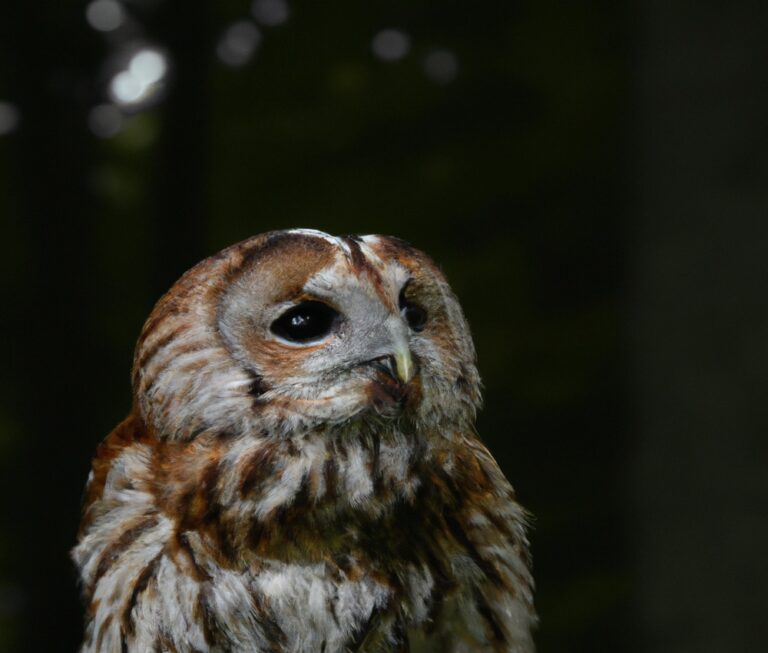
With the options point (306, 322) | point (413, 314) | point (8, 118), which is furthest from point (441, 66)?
point (306, 322)

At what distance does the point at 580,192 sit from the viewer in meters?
→ 4.12

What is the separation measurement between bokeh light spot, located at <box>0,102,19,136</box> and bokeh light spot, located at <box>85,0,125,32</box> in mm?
397

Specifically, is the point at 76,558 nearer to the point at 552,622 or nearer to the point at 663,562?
the point at 663,562

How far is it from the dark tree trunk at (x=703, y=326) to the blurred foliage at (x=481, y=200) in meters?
0.32

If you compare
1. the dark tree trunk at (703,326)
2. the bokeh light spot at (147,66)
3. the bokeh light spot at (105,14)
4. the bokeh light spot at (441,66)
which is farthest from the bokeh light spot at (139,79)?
the dark tree trunk at (703,326)

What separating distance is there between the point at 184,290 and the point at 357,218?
2.49 meters

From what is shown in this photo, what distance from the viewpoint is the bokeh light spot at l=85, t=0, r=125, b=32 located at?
3219 mm

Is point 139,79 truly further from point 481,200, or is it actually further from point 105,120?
point 481,200

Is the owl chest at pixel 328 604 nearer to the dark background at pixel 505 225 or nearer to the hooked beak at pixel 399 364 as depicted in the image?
the hooked beak at pixel 399 364

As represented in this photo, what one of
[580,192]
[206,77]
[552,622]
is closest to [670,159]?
[580,192]

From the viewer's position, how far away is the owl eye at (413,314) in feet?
4.43

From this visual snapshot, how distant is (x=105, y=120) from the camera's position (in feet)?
11.0

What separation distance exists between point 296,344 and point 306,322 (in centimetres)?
3

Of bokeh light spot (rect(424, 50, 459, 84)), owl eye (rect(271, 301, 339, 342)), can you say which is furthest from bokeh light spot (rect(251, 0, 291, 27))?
owl eye (rect(271, 301, 339, 342))
